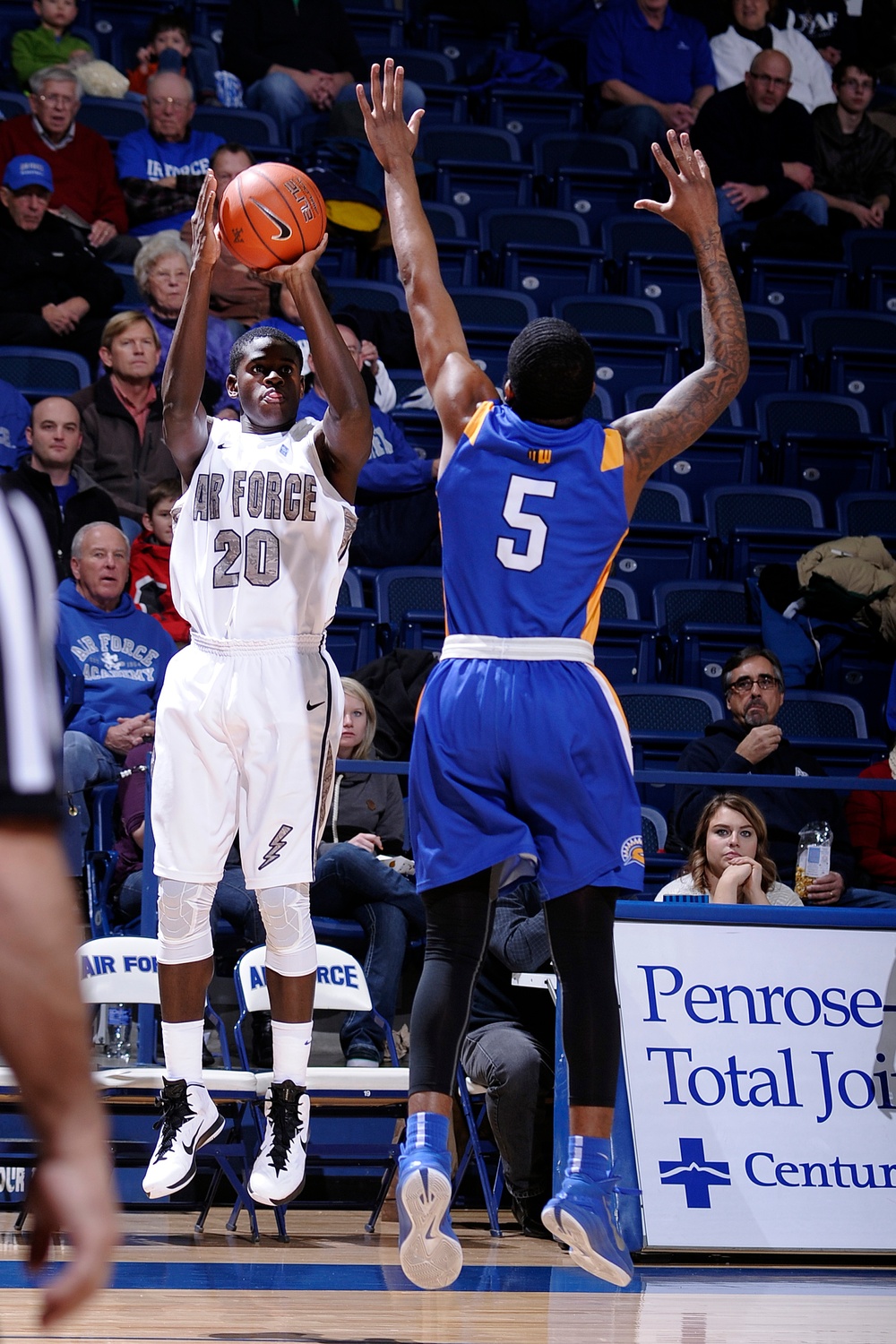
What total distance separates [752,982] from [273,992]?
5.83ft

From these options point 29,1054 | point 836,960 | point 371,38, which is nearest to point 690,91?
point 371,38

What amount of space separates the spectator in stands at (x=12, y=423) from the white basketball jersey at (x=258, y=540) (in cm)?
351

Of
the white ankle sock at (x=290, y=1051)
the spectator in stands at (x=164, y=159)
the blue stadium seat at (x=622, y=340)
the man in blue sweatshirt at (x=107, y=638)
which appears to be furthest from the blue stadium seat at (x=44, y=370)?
the white ankle sock at (x=290, y=1051)

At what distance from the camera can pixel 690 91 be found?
1216 centimetres

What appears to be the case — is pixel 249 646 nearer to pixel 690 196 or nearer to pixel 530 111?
pixel 690 196

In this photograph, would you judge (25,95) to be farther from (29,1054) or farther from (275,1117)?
(29,1054)

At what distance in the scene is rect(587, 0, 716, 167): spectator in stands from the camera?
1181cm

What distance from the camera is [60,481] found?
8031 mm

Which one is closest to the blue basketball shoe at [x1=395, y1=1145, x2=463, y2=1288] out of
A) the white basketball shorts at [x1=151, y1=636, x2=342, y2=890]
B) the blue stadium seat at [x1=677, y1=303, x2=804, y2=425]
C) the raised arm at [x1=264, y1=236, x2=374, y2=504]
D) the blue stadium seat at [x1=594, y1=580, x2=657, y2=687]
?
the white basketball shorts at [x1=151, y1=636, x2=342, y2=890]

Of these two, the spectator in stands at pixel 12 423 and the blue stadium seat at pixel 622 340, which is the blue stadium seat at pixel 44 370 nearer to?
the spectator in stands at pixel 12 423

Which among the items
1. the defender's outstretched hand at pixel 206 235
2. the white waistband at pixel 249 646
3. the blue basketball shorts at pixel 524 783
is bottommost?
the blue basketball shorts at pixel 524 783

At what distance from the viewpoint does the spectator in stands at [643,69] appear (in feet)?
38.8

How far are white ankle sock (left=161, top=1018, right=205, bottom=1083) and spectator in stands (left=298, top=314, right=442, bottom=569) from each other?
13.8ft

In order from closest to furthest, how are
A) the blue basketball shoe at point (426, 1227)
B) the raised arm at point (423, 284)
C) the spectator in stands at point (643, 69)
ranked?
the blue basketball shoe at point (426, 1227) < the raised arm at point (423, 284) < the spectator in stands at point (643, 69)
